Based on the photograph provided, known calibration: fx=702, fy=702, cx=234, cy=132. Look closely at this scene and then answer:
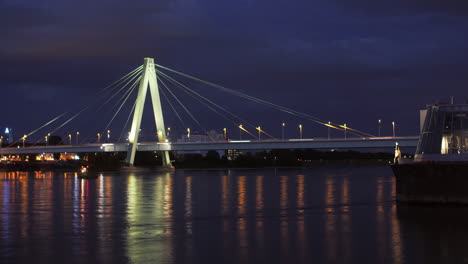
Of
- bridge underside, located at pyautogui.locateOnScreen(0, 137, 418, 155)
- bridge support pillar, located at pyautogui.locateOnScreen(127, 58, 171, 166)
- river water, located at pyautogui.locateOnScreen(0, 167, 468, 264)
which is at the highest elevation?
bridge support pillar, located at pyautogui.locateOnScreen(127, 58, 171, 166)

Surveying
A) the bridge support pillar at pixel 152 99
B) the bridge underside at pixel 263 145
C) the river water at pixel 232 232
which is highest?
the bridge support pillar at pixel 152 99

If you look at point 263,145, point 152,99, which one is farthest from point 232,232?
point 263,145

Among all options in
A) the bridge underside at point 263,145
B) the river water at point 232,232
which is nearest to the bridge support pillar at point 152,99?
the bridge underside at point 263,145

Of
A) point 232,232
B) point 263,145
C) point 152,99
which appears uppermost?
point 152,99

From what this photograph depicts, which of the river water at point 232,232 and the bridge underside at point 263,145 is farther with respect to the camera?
the bridge underside at point 263,145

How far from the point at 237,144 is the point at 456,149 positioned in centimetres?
5410

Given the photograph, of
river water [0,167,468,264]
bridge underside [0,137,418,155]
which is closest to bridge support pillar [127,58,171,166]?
bridge underside [0,137,418,155]

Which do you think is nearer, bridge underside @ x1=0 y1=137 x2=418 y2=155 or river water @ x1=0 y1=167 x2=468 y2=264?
river water @ x1=0 y1=167 x2=468 y2=264

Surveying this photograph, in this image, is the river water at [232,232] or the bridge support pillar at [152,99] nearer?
the river water at [232,232]

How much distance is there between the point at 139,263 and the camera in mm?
16000

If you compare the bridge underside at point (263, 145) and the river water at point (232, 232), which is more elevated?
the bridge underside at point (263, 145)

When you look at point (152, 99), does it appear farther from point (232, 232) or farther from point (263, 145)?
point (232, 232)

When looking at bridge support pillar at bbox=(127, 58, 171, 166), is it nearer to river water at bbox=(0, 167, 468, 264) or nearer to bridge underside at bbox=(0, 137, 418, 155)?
bridge underside at bbox=(0, 137, 418, 155)

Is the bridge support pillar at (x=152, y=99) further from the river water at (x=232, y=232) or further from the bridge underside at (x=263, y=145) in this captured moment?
the river water at (x=232, y=232)
